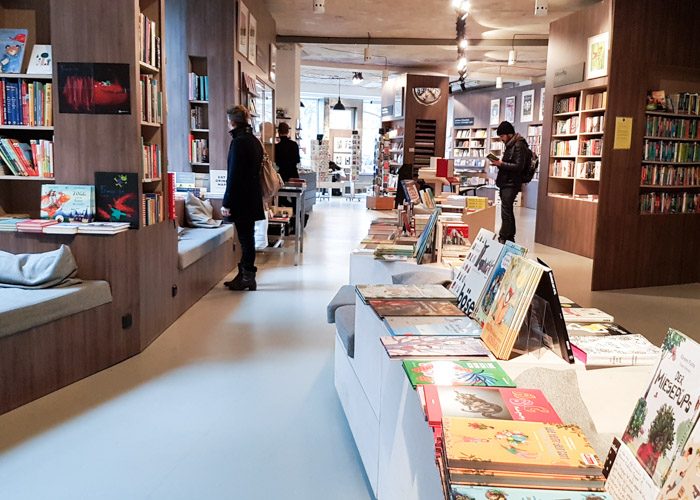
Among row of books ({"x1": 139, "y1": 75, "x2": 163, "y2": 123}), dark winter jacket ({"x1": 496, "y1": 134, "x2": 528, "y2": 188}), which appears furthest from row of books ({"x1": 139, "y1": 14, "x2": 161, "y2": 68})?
dark winter jacket ({"x1": 496, "y1": 134, "x2": 528, "y2": 188})

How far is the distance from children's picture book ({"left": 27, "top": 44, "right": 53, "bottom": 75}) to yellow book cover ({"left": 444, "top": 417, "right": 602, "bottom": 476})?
11.5ft

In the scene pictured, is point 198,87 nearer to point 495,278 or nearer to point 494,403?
point 495,278

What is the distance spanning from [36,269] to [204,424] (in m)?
1.42

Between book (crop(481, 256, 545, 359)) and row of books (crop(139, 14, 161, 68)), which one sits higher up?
row of books (crop(139, 14, 161, 68))

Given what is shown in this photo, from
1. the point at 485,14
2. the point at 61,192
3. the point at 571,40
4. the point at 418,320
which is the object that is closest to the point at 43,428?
the point at 61,192

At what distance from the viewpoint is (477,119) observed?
59.8 ft

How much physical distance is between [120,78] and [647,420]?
3.49m

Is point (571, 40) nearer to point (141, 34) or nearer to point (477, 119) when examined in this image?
point (141, 34)

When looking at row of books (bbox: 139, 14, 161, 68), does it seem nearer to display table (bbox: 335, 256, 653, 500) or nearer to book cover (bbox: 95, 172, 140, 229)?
book cover (bbox: 95, 172, 140, 229)

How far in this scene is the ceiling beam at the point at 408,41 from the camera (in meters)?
11.0

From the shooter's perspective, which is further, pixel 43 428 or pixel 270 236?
pixel 270 236

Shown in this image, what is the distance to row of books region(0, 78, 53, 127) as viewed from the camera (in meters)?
3.76

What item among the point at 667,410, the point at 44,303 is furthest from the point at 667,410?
the point at 44,303

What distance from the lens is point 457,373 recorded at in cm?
167
